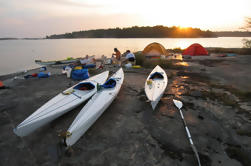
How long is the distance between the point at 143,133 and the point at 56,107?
3.60 meters

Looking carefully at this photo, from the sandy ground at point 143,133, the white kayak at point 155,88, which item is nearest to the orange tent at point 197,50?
the sandy ground at point 143,133

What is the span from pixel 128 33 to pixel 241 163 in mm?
113182

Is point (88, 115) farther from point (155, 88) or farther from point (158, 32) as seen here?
point (158, 32)

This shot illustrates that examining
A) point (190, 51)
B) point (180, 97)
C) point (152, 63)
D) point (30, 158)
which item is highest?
point (190, 51)

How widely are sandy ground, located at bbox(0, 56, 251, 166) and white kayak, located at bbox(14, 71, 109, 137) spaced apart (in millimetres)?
439

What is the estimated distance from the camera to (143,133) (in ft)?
15.9

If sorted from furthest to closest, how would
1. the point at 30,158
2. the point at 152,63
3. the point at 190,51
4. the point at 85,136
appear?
the point at 190,51, the point at 152,63, the point at 85,136, the point at 30,158

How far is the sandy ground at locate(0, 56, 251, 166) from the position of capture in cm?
387

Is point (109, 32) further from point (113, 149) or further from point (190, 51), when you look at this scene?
point (113, 149)

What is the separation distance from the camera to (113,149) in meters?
4.18

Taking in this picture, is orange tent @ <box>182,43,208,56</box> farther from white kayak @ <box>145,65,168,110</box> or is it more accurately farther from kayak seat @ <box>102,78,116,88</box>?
kayak seat @ <box>102,78,116,88</box>

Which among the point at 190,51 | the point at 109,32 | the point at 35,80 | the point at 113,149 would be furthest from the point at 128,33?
the point at 113,149

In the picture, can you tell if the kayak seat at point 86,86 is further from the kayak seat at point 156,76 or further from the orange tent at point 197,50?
the orange tent at point 197,50

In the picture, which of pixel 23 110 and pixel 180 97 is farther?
pixel 180 97
